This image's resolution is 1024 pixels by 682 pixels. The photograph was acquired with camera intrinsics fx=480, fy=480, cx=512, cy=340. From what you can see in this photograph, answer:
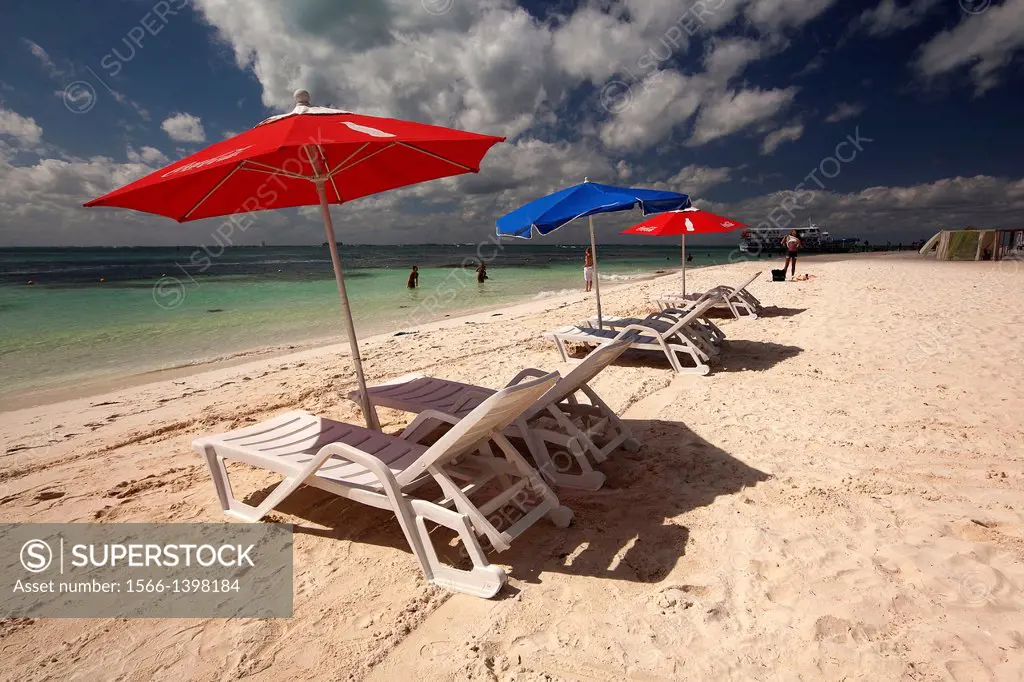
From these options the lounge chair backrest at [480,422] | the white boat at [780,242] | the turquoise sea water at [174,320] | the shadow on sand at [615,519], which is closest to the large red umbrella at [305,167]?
the shadow on sand at [615,519]

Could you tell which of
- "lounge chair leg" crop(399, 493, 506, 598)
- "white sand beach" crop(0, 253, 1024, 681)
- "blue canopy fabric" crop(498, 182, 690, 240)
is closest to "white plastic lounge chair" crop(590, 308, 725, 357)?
"white sand beach" crop(0, 253, 1024, 681)

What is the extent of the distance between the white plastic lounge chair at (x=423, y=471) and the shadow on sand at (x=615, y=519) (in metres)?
0.17

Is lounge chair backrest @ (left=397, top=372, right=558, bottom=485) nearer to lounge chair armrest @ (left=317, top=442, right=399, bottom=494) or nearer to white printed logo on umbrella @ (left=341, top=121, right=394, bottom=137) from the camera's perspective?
lounge chair armrest @ (left=317, top=442, right=399, bottom=494)

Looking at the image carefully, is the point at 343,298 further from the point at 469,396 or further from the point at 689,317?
the point at 689,317

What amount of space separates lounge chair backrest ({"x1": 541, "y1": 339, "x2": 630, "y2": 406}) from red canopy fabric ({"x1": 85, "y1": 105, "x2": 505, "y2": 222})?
1502 millimetres

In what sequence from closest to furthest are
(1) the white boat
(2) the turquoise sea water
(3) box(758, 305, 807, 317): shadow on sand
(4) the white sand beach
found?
(4) the white sand beach → (2) the turquoise sea water → (3) box(758, 305, 807, 317): shadow on sand → (1) the white boat

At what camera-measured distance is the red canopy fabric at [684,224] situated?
796 cm

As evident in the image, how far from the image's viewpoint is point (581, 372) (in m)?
3.29

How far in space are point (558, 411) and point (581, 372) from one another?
33cm

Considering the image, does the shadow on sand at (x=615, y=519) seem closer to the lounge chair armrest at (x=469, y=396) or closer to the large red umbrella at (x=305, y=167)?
the lounge chair armrest at (x=469, y=396)

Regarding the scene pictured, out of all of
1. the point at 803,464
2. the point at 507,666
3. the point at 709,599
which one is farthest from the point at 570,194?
the point at 507,666

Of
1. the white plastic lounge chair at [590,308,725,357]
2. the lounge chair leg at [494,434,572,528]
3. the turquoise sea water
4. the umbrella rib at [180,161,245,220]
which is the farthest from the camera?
the turquoise sea water

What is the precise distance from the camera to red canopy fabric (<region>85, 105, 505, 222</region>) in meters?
2.31

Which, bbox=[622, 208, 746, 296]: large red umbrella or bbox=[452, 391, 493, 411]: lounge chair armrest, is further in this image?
bbox=[622, 208, 746, 296]: large red umbrella
